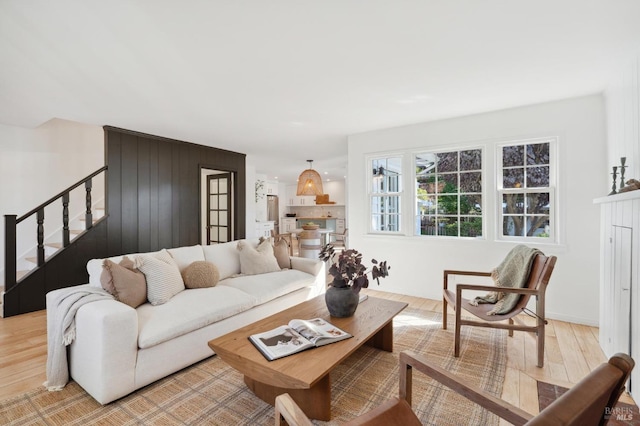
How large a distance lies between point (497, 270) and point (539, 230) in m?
1.13

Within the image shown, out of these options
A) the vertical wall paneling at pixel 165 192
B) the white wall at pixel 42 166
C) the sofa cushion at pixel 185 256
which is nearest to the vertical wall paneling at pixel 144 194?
the vertical wall paneling at pixel 165 192

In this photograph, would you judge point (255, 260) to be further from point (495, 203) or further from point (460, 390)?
point (495, 203)

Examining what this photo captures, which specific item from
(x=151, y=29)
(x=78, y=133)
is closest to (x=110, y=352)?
(x=151, y=29)

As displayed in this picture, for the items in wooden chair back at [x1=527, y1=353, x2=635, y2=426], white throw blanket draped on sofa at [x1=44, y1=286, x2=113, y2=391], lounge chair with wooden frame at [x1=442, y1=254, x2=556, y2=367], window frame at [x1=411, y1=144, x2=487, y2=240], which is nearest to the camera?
wooden chair back at [x1=527, y1=353, x2=635, y2=426]

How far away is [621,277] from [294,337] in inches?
91.7

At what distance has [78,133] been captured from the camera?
5172 mm

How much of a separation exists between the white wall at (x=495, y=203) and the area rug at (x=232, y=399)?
1.54 m

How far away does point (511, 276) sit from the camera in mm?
2789

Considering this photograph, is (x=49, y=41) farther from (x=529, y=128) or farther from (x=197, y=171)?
(x=529, y=128)

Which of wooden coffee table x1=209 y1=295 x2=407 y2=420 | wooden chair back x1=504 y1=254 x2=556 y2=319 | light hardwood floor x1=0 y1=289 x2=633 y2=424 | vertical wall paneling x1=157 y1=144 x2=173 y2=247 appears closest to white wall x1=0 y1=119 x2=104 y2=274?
vertical wall paneling x1=157 y1=144 x2=173 y2=247

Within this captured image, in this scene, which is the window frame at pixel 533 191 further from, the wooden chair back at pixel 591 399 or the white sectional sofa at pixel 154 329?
the wooden chair back at pixel 591 399

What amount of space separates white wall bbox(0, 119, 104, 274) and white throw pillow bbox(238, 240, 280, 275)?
3567mm

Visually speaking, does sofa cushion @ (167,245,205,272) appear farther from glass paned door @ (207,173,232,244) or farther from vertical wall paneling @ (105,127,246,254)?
glass paned door @ (207,173,232,244)

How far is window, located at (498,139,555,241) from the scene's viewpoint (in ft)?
11.6
